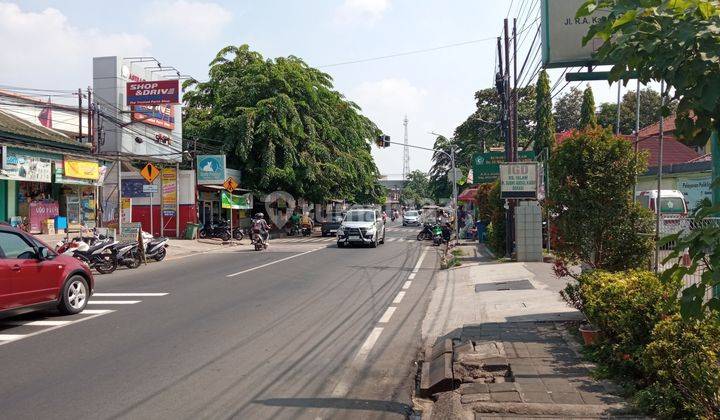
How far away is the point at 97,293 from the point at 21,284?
3824 mm

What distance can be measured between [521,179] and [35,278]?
13.6 m

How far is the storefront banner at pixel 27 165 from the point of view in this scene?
1980 centimetres

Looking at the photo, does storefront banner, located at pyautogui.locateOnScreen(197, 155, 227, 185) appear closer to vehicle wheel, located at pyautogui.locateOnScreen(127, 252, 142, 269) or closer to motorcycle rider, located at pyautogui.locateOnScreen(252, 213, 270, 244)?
motorcycle rider, located at pyautogui.locateOnScreen(252, 213, 270, 244)

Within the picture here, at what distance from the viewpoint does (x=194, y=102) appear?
1599 inches

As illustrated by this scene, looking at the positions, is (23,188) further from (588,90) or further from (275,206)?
(588,90)

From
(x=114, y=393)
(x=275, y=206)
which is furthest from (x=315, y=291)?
(x=275, y=206)

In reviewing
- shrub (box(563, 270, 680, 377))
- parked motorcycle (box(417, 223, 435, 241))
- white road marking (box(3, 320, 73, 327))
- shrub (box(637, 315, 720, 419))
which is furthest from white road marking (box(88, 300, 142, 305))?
parked motorcycle (box(417, 223, 435, 241))

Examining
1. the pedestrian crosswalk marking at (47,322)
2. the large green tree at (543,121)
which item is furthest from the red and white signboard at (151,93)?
the large green tree at (543,121)

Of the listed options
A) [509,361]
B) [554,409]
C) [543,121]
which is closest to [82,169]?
[509,361]

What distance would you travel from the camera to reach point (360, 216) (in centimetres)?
2852

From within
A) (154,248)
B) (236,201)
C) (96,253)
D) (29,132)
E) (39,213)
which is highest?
(29,132)

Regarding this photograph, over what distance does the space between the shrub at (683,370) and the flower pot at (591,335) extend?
62.0 inches

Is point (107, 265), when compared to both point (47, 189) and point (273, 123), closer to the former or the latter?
point (47, 189)

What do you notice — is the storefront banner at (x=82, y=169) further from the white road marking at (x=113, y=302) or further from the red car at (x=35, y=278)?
the red car at (x=35, y=278)
